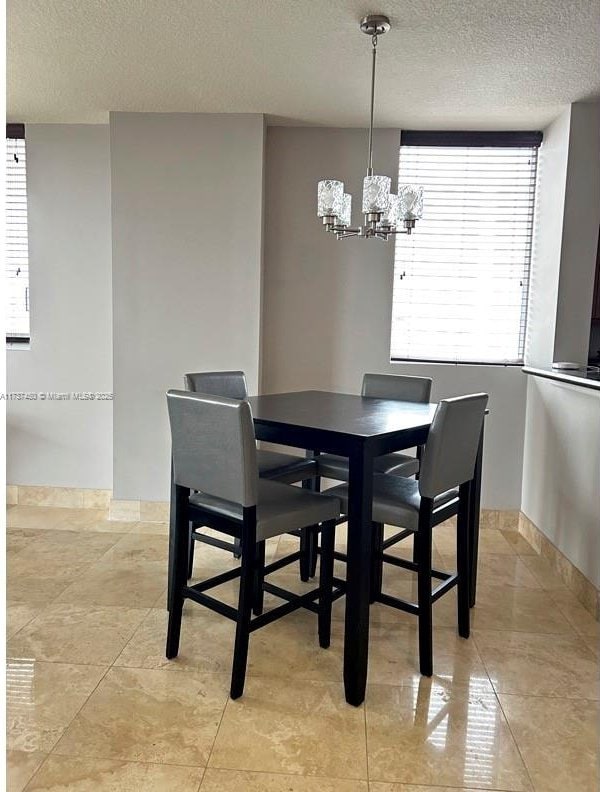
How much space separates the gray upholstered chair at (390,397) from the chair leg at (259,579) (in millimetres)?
605

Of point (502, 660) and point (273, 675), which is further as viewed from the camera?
point (502, 660)

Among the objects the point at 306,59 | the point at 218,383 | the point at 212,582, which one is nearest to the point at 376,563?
the point at 212,582

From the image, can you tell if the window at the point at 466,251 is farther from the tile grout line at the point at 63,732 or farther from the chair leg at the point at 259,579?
the tile grout line at the point at 63,732

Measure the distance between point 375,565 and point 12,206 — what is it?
128 inches

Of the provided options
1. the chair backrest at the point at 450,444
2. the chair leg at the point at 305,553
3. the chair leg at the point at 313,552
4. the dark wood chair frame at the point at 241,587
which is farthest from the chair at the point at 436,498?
the chair leg at the point at 313,552

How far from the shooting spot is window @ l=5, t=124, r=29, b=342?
3895 mm

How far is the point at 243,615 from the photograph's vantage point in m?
1.95

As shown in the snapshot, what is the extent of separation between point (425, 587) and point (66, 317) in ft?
9.66

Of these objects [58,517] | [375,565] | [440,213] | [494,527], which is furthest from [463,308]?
[58,517]

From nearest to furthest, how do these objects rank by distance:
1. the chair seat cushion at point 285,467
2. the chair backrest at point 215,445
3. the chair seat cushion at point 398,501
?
1. the chair backrest at point 215,445
2. the chair seat cushion at point 398,501
3. the chair seat cushion at point 285,467

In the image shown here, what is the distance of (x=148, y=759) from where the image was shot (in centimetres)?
170

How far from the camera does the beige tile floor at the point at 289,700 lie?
1.67 metres

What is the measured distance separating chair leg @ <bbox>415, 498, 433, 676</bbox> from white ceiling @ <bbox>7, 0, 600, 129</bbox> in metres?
1.92

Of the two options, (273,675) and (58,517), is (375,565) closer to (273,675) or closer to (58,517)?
(273,675)
